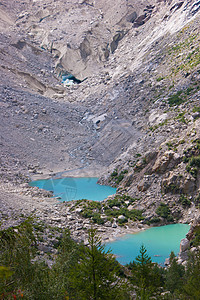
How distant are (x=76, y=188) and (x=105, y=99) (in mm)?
23523

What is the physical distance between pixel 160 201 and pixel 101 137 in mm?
25507

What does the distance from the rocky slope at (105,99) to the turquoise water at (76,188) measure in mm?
1561

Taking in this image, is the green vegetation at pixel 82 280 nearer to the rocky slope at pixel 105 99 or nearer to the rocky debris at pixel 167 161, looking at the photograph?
the rocky slope at pixel 105 99

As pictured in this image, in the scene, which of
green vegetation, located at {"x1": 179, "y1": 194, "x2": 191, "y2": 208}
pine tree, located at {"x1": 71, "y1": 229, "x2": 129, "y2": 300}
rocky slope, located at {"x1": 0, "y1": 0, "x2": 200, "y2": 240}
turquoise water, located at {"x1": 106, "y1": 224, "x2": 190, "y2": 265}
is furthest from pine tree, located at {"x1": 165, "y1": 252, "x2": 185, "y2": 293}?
green vegetation, located at {"x1": 179, "y1": 194, "x2": 191, "y2": 208}

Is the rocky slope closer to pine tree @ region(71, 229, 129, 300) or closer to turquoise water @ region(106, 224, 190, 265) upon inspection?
turquoise water @ region(106, 224, 190, 265)

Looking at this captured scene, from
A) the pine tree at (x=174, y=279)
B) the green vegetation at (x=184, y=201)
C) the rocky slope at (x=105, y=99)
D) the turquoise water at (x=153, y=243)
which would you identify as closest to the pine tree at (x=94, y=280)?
the pine tree at (x=174, y=279)

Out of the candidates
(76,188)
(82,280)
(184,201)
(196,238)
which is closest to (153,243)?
(184,201)

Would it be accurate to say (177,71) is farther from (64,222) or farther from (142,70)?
(64,222)

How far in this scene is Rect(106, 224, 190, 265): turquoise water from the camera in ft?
53.7

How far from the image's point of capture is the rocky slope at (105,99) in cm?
2339

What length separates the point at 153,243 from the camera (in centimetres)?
1805

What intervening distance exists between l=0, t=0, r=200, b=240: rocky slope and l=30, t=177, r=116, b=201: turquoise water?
5.12 feet

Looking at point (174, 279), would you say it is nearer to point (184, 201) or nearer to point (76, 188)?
point (184, 201)

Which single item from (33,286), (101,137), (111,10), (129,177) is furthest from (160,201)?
(111,10)
